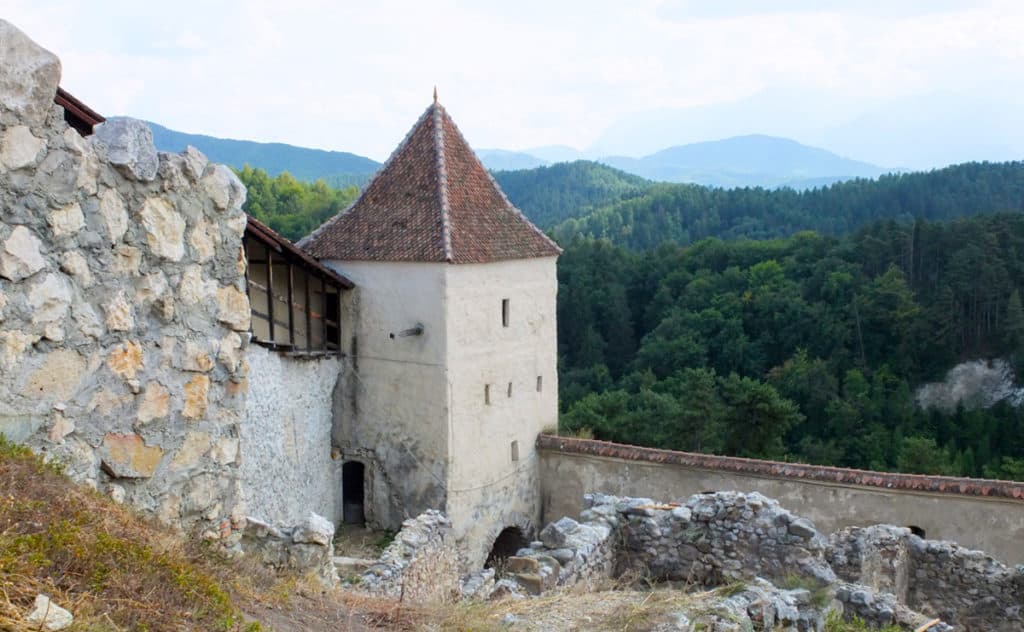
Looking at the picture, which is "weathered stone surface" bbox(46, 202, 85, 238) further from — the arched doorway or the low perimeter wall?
the arched doorway

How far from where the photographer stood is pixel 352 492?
2002 cm

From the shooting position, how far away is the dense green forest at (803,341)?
1700 inches

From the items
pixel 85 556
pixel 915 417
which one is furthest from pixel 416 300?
pixel 915 417

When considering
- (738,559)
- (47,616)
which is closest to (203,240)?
(47,616)

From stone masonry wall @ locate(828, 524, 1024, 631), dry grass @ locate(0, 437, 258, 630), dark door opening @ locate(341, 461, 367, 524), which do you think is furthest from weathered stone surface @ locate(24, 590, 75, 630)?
dark door opening @ locate(341, 461, 367, 524)

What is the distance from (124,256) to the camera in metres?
5.41

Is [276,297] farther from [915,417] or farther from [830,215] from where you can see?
[830,215]

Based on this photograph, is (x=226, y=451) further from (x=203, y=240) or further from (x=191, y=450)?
(x=203, y=240)

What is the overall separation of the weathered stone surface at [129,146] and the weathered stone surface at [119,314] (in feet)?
2.26

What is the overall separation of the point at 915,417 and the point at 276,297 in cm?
4195

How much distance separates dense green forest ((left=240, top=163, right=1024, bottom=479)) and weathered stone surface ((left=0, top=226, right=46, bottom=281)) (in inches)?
1429

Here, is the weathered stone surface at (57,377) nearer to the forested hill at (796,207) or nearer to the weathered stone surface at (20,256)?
the weathered stone surface at (20,256)

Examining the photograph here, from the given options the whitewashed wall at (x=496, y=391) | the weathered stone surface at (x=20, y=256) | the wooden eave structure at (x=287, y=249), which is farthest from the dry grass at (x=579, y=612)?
the whitewashed wall at (x=496, y=391)

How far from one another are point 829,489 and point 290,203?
1860 inches
